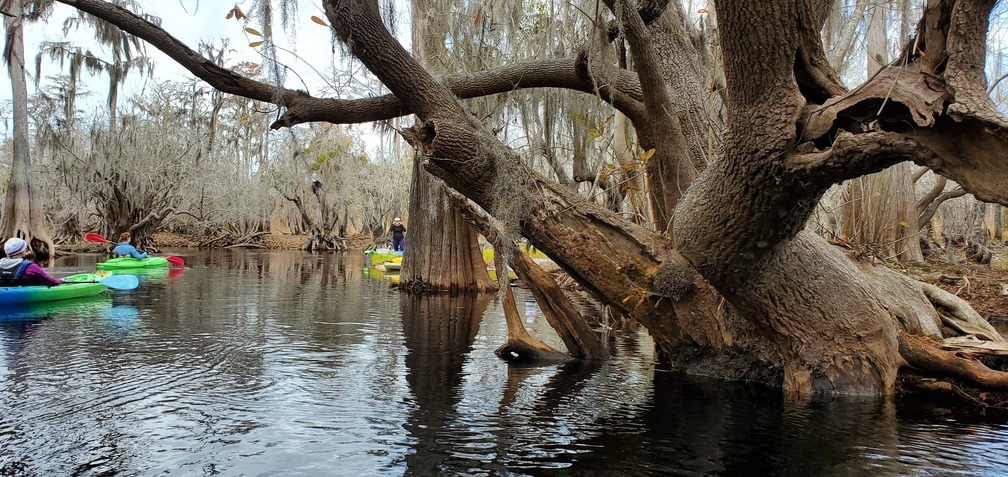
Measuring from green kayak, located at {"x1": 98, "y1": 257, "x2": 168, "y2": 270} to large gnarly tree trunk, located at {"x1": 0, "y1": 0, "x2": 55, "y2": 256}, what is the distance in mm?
3475

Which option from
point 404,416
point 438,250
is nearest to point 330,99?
point 404,416

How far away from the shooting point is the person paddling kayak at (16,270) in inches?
420

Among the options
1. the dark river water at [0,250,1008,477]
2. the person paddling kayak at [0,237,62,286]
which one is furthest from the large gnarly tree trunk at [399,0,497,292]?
the person paddling kayak at [0,237,62,286]

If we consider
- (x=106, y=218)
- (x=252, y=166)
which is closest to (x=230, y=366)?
(x=106, y=218)

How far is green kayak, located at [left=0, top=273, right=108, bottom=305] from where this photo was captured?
10.5m

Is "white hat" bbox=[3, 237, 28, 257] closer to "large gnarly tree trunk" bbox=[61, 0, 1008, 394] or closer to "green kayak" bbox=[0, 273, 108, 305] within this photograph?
"green kayak" bbox=[0, 273, 108, 305]

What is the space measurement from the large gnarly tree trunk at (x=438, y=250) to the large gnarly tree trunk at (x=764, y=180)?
258 inches

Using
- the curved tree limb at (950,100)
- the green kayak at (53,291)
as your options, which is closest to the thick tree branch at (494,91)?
the curved tree limb at (950,100)

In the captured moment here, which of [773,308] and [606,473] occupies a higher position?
[773,308]

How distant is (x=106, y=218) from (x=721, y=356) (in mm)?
28752

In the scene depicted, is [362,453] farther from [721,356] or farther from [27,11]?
[27,11]

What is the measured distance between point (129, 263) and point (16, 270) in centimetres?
792

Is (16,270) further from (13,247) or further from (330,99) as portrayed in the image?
(330,99)

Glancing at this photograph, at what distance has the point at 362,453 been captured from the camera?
4.27m
